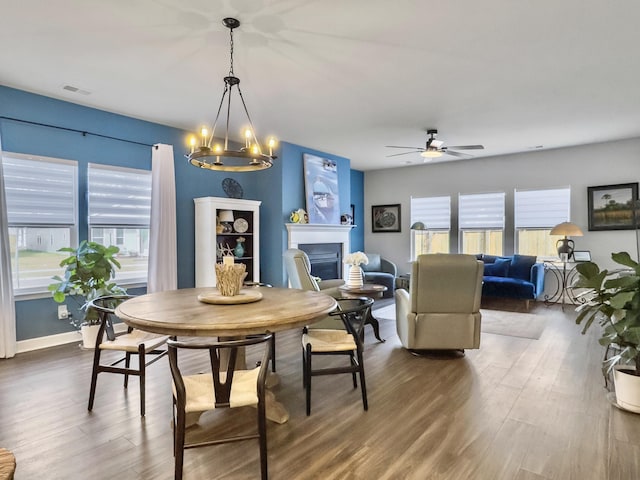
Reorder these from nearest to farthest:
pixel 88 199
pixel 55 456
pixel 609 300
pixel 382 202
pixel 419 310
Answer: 1. pixel 55 456
2. pixel 609 300
3. pixel 419 310
4. pixel 88 199
5. pixel 382 202

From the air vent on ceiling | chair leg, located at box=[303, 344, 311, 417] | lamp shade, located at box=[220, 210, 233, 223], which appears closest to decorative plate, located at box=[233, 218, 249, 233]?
lamp shade, located at box=[220, 210, 233, 223]

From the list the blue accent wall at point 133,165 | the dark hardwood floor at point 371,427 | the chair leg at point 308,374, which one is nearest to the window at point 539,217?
the blue accent wall at point 133,165

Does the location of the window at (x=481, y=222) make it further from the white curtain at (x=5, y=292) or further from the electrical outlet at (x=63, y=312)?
the white curtain at (x=5, y=292)

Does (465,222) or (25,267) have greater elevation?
(465,222)

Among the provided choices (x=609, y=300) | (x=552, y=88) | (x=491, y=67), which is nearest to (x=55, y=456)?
(x=609, y=300)

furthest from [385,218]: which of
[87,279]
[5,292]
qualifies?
[5,292]

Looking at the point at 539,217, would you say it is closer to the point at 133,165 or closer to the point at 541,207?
the point at 541,207

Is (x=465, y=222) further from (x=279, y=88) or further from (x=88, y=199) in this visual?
(x=88, y=199)

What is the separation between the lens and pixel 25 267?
13.4 feet

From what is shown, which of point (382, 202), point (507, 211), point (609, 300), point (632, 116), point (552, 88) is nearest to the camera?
point (609, 300)

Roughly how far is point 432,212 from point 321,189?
2.78 m

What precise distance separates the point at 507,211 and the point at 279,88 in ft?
17.6

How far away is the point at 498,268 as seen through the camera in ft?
22.6

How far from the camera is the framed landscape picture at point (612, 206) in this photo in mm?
6125
